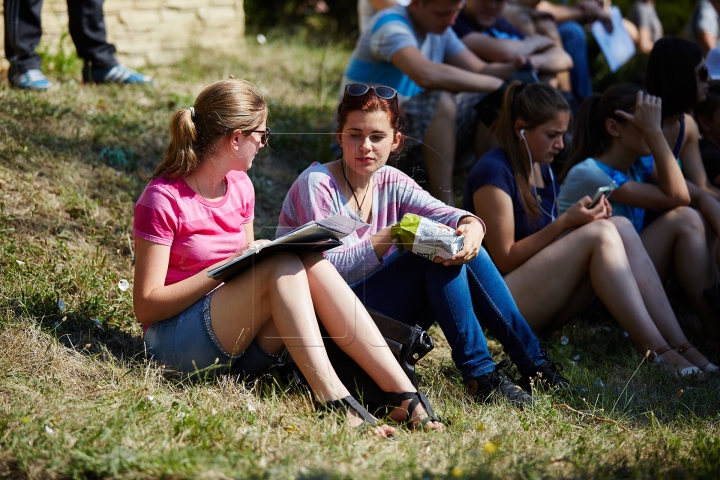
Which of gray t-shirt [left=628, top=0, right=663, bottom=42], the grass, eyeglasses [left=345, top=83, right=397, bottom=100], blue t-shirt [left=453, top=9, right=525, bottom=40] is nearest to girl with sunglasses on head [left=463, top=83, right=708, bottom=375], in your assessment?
the grass

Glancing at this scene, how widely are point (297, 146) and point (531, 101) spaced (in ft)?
6.41

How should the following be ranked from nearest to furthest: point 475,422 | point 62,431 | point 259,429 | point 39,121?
point 62,431
point 259,429
point 475,422
point 39,121

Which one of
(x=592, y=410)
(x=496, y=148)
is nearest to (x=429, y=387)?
(x=592, y=410)

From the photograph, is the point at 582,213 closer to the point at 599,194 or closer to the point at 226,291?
the point at 599,194

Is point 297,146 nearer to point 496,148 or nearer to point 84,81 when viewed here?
point 84,81

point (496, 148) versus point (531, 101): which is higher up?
point (531, 101)

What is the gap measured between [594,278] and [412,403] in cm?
129

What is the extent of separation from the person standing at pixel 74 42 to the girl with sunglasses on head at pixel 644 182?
3022mm

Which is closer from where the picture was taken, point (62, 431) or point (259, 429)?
point (62, 431)

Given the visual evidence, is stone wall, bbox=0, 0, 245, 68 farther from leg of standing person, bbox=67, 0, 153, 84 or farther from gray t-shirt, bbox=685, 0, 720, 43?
gray t-shirt, bbox=685, 0, 720, 43

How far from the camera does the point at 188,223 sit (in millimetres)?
2594

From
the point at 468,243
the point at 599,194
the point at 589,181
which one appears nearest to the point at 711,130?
the point at 589,181

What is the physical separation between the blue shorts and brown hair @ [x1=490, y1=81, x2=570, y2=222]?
4.97 feet

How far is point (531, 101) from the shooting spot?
3.49 m
